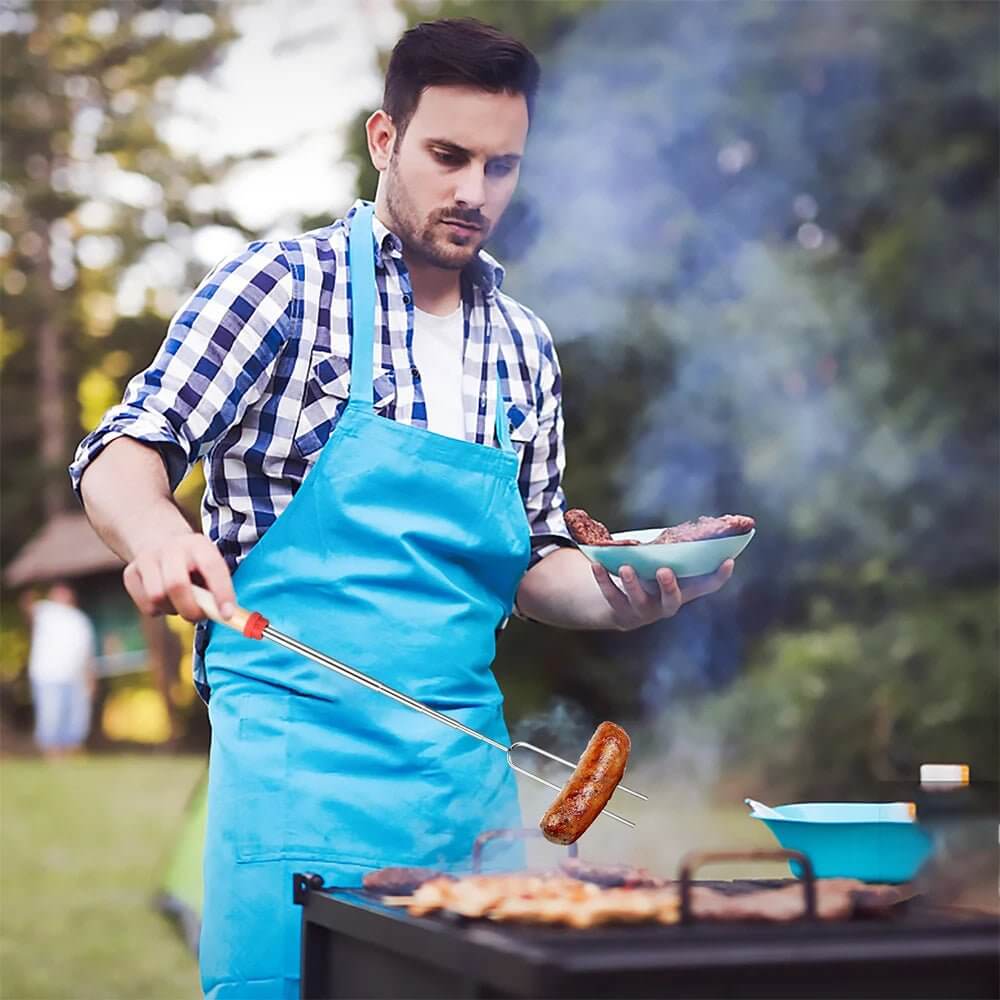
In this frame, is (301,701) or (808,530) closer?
(301,701)

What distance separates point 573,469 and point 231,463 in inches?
204

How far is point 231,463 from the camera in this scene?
188 centimetres

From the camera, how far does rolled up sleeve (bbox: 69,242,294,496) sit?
5.65 feet

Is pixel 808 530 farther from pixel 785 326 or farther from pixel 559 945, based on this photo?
pixel 559 945

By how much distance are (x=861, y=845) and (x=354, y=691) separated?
0.63 meters

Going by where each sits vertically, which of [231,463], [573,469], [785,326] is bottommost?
[231,463]

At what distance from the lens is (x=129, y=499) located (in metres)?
1.63

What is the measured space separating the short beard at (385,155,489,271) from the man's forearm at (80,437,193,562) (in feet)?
1.63

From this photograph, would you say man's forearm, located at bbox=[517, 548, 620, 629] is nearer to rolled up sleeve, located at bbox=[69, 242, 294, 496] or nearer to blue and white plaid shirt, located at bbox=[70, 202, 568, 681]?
blue and white plaid shirt, located at bbox=[70, 202, 568, 681]

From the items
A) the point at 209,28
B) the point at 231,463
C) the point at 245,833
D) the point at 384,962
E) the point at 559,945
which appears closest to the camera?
the point at 559,945

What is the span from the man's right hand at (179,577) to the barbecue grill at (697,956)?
1.17 feet

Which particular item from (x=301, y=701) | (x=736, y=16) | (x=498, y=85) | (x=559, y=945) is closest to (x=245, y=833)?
(x=301, y=701)

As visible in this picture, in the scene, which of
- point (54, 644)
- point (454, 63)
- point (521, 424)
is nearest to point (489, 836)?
point (521, 424)

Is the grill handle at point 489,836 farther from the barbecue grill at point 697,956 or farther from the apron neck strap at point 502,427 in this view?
the apron neck strap at point 502,427
